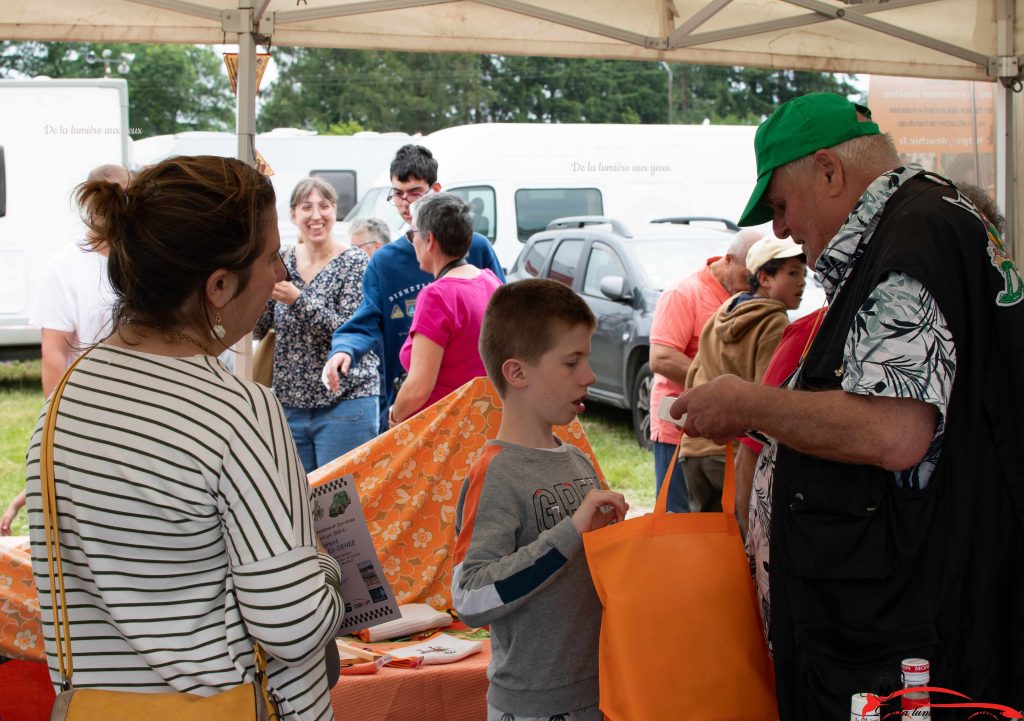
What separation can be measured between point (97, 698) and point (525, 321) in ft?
3.67

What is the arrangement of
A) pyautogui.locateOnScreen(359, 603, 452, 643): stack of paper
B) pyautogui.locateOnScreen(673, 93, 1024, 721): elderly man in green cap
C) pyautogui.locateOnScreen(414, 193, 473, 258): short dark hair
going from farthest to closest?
1. pyautogui.locateOnScreen(414, 193, 473, 258): short dark hair
2. pyautogui.locateOnScreen(359, 603, 452, 643): stack of paper
3. pyautogui.locateOnScreen(673, 93, 1024, 721): elderly man in green cap

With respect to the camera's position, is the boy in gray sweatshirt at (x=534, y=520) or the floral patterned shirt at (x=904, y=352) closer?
the floral patterned shirt at (x=904, y=352)

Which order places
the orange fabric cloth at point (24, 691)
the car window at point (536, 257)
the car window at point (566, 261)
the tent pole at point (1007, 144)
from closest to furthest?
the orange fabric cloth at point (24, 691)
the tent pole at point (1007, 144)
the car window at point (566, 261)
the car window at point (536, 257)

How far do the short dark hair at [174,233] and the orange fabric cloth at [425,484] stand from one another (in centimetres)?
182

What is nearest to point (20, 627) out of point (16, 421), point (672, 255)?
point (672, 255)

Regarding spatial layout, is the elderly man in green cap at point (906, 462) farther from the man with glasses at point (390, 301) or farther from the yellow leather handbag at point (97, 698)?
the man with glasses at point (390, 301)

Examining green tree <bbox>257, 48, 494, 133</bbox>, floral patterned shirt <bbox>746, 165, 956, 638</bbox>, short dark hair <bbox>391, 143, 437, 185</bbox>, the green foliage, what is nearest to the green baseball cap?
floral patterned shirt <bbox>746, 165, 956, 638</bbox>

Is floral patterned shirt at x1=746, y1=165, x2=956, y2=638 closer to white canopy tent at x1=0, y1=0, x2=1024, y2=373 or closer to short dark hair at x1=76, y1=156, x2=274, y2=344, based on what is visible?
short dark hair at x1=76, y1=156, x2=274, y2=344

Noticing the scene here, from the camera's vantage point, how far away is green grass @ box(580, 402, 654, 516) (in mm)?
7980

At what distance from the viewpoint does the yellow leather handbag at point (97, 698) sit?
1474mm

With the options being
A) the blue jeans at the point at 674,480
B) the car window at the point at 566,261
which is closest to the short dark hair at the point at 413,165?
the blue jeans at the point at 674,480

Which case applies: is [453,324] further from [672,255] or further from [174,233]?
[672,255]

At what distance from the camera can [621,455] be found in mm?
9102

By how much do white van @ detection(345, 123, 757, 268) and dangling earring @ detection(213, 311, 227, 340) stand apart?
35.1 ft
